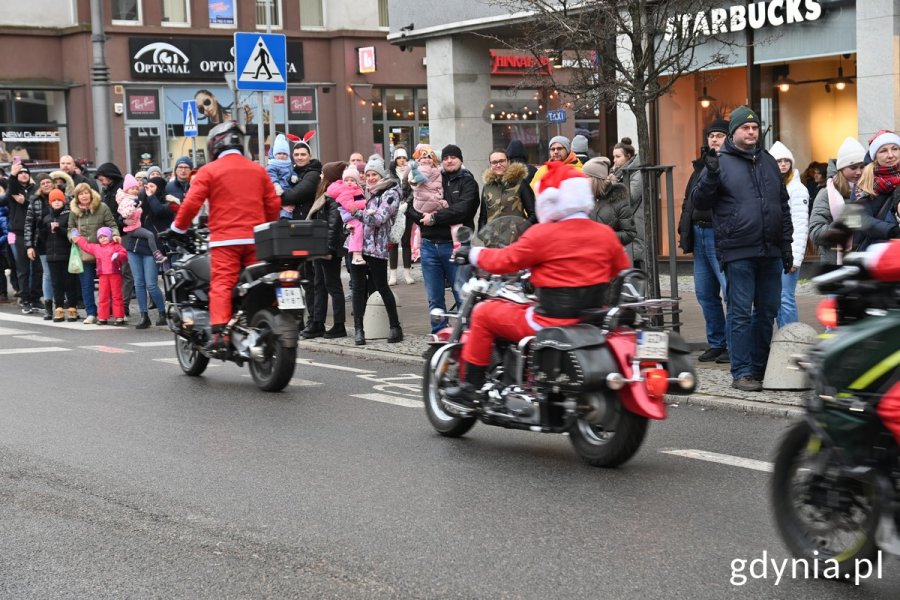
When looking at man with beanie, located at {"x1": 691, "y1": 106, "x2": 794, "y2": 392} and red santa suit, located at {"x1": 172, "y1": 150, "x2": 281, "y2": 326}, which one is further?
red santa suit, located at {"x1": 172, "y1": 150, "x2": 281, "y2": 326}

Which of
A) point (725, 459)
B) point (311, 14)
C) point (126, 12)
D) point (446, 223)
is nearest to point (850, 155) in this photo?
point (725, 459)

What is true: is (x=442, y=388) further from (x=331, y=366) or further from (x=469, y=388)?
(x=331, y=366)

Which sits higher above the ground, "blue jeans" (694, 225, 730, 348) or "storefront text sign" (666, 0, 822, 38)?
"storefront text sign" (666, 0, 822, 38)

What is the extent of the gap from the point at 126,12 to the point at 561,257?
3220 centimetres

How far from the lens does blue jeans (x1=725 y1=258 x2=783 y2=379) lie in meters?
10.2

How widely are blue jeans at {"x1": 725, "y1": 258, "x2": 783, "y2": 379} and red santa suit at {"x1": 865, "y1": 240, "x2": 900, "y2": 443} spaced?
504 centimetres

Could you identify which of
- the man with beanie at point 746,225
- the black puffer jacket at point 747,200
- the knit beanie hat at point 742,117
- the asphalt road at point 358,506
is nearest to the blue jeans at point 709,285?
the man with beanie at point 746,225

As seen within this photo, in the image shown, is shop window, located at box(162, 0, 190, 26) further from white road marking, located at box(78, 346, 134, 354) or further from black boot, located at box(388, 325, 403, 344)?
black boot, located at box(388, 325, 403, 344)

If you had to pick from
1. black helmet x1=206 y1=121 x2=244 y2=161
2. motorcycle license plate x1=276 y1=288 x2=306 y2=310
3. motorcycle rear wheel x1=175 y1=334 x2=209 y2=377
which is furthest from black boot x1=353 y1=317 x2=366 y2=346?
motorcycle license plate x1=276 y1=288 x2=306 y2=310

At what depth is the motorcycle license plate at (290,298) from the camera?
10.8 meters

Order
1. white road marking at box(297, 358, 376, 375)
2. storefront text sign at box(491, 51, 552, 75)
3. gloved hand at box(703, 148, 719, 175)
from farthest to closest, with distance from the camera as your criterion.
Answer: storefront text sign at box(491, 51, 552, 75) < white road marking at box(297, 358, 376, 375) < gloved hand at box(703, 148, 719, 175)

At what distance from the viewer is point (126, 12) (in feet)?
124

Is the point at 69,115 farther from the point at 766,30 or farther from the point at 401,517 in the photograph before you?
the point at 401,517

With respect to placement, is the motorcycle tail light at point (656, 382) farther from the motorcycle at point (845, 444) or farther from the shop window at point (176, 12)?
the shop window at point (176, 12)
